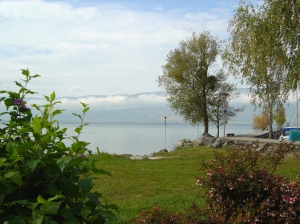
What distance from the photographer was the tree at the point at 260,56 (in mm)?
14172

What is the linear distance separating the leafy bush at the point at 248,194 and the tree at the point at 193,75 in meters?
23.4

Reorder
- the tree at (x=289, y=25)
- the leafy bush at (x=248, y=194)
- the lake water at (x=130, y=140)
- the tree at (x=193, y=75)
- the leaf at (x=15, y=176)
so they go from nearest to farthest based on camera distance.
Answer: the leaf at (x=15, y=176) < the leafy bush at (x=248, y=194) < the tree at (x=289, y=25) < the lake water at (x=130, y=140) < the tree at (x=193, y=75)

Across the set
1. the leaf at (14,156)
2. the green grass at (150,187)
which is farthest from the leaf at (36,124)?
the green grass at (150,187)

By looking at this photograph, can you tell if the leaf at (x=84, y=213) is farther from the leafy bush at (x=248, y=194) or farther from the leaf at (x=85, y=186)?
the leafy bush at (x=248, y=194)

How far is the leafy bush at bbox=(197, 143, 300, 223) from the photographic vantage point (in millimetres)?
4222

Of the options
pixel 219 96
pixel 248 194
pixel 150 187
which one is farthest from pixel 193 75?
pixel 248 194

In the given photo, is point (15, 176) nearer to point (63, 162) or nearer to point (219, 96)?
point (63, 162)

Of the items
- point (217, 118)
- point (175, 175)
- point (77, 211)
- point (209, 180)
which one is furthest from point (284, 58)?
point (217, 118)

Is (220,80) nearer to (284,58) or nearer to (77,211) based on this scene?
(284,58)

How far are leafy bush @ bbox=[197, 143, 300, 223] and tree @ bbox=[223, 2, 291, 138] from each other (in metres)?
10.2

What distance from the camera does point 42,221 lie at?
6.97 ft

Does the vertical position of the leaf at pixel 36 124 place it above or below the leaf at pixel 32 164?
above

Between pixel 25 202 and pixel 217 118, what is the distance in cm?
2892

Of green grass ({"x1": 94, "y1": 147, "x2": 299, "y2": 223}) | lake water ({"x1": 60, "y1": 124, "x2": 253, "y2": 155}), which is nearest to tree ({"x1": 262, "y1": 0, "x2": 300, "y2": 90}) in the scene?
green grass ({"x1": 94, "y1": 147, "x2": 299, "y2": 223})
